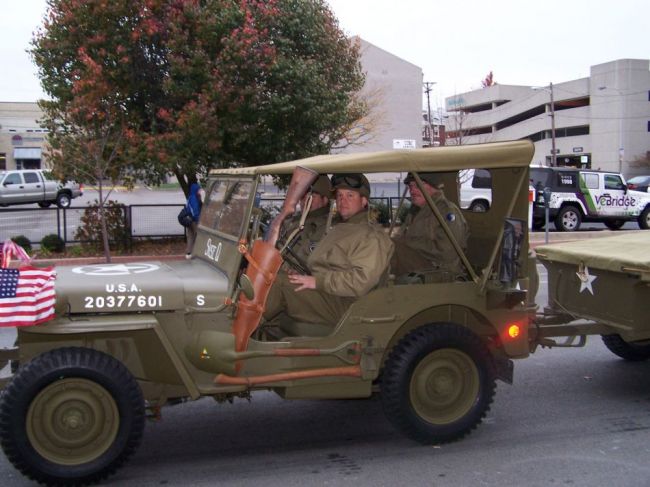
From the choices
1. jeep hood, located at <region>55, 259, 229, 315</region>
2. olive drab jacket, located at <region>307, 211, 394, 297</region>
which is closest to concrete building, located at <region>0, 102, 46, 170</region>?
jeep hood, located at <region>55, 259, 229, 315</region>

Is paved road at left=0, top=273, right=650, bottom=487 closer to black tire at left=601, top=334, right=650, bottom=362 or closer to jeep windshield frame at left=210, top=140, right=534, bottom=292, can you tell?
black tire at left=601, top=334, right=650, bottom=362

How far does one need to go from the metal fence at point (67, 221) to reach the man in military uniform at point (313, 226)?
26.3 ft

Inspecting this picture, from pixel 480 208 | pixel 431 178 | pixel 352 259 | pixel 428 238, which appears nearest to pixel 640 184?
pixel 480 208

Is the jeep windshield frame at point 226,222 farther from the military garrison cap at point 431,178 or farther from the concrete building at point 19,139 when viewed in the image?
the concrete building at point 19,139

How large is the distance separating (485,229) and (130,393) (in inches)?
125

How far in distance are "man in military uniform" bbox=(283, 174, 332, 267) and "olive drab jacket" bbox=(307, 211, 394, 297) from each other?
320 millimetres

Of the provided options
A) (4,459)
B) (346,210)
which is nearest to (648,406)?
(346,210)

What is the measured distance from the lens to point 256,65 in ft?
41.2

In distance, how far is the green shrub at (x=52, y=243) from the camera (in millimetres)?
13992

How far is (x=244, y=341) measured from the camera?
4016 millimetres

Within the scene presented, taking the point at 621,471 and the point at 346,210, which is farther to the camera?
the point at 346,210

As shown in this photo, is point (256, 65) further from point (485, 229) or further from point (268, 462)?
point (268, 462)

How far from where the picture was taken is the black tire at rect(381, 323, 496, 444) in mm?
4375

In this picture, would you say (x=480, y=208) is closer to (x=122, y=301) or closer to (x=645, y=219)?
(x=122, y=301)
